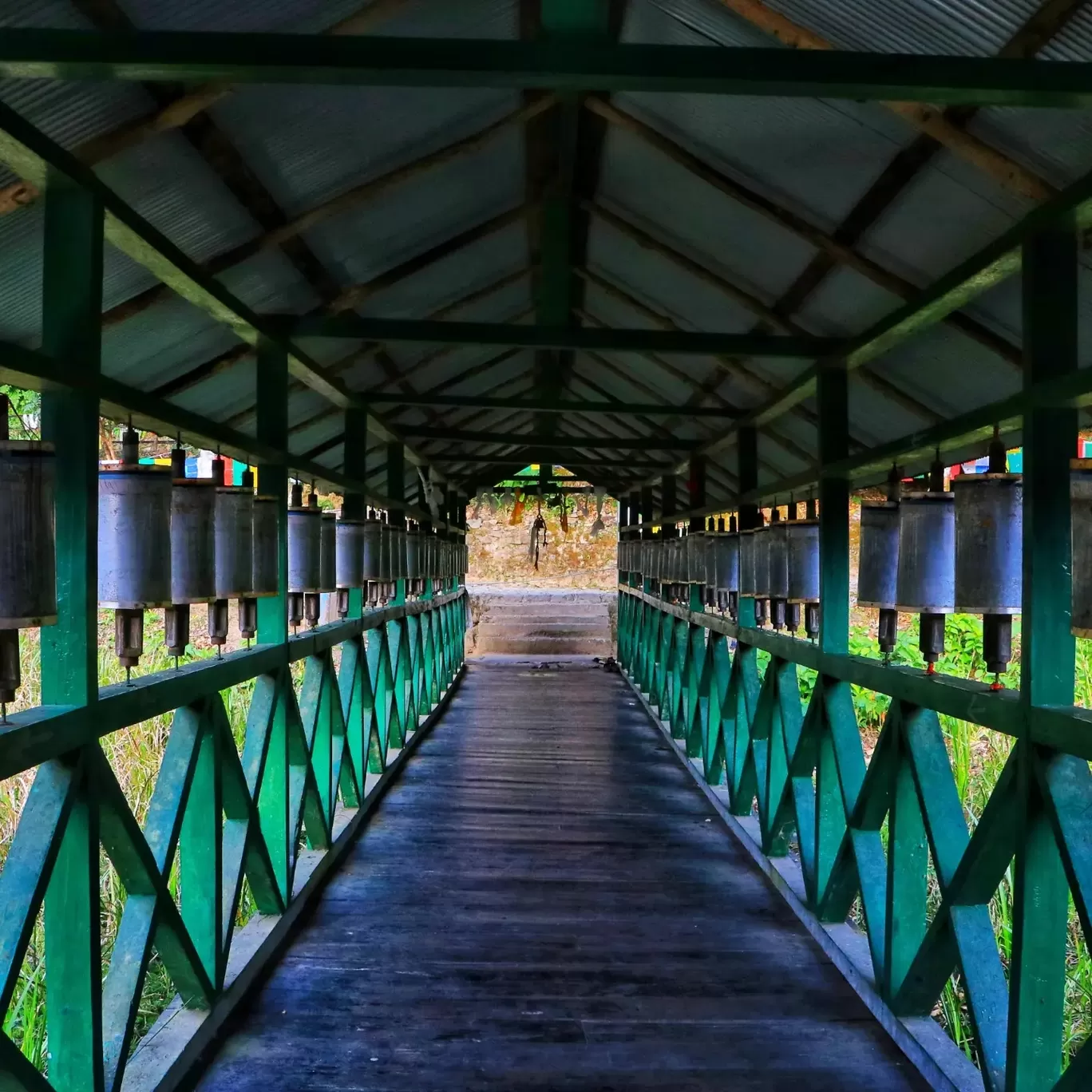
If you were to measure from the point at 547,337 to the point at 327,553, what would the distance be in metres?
1.15

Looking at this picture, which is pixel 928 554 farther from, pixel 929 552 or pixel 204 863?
pixel 204 863

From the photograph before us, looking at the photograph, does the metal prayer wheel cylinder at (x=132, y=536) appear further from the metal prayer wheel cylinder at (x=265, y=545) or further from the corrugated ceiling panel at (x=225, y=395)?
the corrugated ceiling panel at (x=225, y=395)

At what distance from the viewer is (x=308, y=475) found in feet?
10.9

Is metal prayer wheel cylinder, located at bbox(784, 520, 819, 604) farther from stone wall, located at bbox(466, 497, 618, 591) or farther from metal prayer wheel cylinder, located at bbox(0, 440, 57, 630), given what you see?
stone wall, located at bbox(466, 497, 618, 591)

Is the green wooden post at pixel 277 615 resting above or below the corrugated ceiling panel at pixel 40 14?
below

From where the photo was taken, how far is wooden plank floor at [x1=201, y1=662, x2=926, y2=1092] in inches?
86.6

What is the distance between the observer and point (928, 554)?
2.13 metres

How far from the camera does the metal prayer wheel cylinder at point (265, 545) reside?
2676mm

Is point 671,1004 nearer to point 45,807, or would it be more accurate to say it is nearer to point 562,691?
point 45,807

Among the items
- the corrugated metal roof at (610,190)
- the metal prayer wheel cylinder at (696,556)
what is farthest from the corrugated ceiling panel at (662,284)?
the metal prayer wheel cylinder at (696,556)

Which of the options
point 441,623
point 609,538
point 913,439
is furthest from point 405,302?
point 609,538

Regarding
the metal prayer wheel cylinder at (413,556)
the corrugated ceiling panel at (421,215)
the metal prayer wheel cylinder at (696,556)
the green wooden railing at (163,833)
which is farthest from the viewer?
the metal prayer wheel cylinder at (413,556)

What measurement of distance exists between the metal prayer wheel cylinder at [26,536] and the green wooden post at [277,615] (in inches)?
52.0

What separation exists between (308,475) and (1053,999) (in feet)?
8.65
